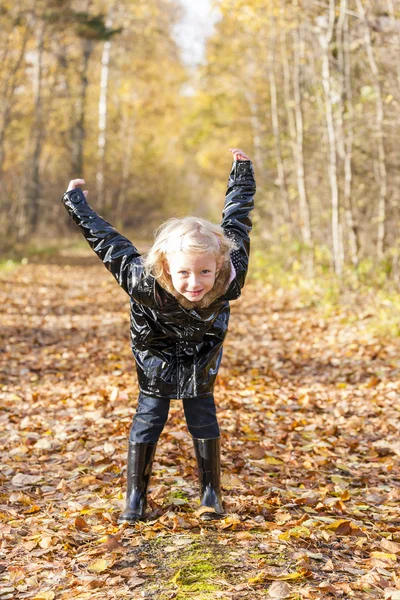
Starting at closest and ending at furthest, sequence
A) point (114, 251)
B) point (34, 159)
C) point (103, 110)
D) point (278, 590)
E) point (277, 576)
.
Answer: point (278, 590) → point (277, 576) → point (114, 251) → point (34, 159) → point (103, 110)

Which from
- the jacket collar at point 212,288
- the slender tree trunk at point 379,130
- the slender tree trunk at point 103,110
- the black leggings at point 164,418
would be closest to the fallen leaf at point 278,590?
the black leggings at point 164,418

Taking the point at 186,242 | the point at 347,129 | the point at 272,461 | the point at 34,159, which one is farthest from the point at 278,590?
the point at 34,159

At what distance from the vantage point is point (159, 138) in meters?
A: 39.1

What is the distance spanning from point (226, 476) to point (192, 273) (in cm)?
174

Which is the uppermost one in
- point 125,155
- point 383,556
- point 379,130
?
point 125,155

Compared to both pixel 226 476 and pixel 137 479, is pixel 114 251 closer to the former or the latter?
pixel 137 479

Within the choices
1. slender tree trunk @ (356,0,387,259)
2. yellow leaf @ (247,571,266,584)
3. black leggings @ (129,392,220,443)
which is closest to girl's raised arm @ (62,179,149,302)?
black leggings @ (129,392,220,443)

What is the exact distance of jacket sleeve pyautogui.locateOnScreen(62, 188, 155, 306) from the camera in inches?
131

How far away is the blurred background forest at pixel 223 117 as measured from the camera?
449 inches

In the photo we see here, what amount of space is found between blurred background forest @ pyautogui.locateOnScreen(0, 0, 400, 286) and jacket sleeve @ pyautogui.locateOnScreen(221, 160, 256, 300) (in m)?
6.96

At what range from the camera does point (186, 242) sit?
10.6 feet

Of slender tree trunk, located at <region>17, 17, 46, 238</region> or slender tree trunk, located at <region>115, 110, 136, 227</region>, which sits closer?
slender tree trunk, located at <region>17, 17, 46, 238</region>

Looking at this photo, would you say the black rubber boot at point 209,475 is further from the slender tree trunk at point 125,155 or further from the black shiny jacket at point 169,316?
the slender tree trunk at point 125,155

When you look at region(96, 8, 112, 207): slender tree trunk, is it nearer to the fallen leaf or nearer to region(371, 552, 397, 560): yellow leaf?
region(371, 552, 397, 560): yellow leaf
